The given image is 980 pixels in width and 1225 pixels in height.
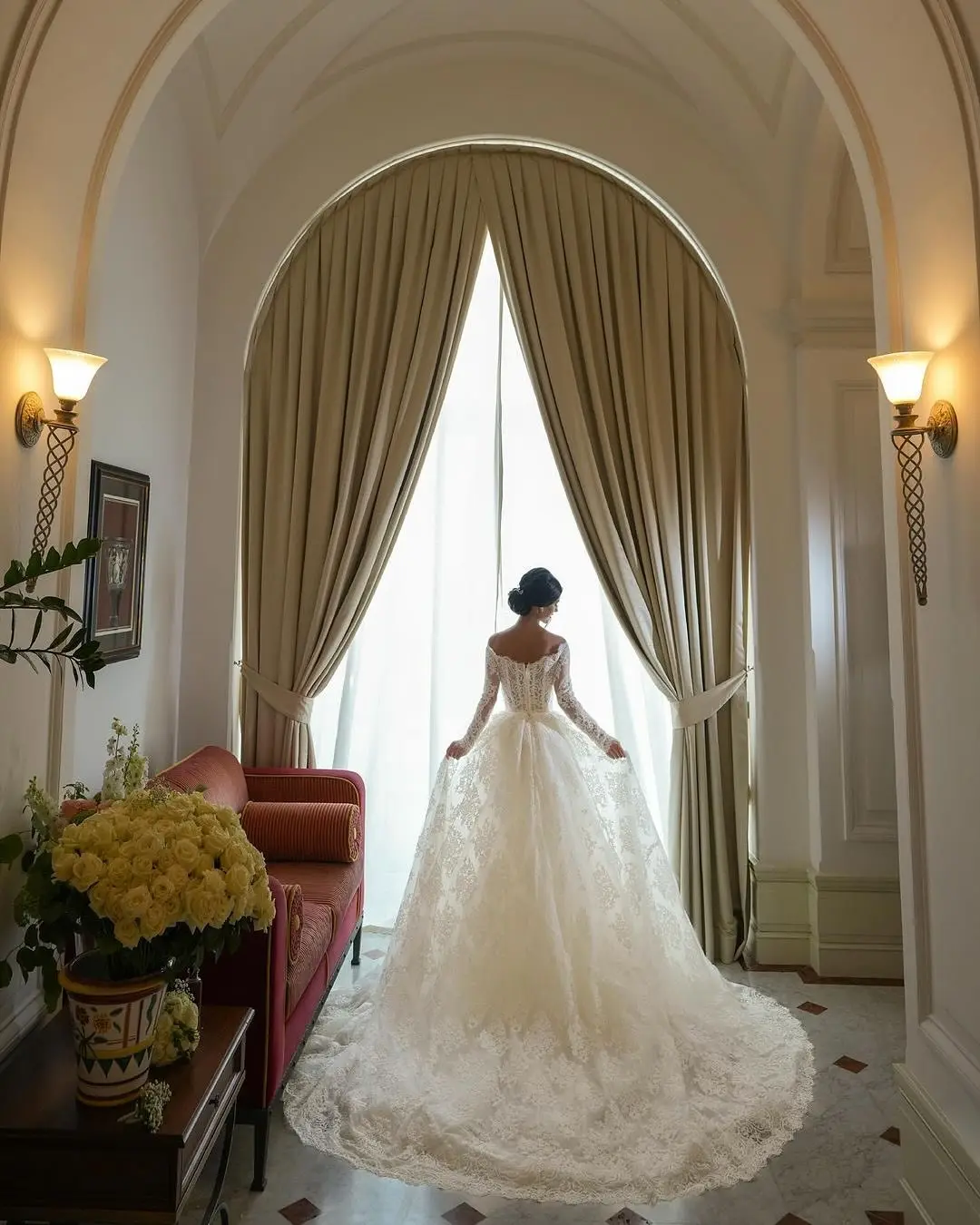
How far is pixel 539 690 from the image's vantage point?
3941 millimetres

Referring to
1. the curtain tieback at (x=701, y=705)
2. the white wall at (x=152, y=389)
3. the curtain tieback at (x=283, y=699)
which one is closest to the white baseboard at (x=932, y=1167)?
the curtain tieback at (x=701, y=705)

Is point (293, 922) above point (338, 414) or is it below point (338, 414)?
below

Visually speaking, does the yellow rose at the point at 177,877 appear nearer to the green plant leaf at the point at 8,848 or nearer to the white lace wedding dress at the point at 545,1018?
the green plant leaf at the point at 8,848

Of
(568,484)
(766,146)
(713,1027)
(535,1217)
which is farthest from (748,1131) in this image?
(766,146)

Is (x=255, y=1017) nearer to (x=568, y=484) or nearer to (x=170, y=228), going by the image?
(x=568, y=484)

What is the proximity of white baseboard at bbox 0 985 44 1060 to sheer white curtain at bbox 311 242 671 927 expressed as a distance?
2.53m

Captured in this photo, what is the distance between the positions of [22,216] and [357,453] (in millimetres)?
2632

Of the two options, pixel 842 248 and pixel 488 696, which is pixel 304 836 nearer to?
pixel 488 696

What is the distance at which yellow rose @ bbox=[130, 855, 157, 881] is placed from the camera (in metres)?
1.92

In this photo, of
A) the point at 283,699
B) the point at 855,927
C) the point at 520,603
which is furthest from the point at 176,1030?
the point at 855,927

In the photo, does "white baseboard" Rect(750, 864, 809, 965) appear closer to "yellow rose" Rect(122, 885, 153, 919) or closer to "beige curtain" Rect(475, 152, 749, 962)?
"beige curtain" Rect(475, 152, 749, 962)

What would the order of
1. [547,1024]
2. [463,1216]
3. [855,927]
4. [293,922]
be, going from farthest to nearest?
[855,927], [547,1024], [293,922], [463,1216]

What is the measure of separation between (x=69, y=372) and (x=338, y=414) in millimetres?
2515

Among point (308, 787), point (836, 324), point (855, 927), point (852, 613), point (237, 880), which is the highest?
point (836, 324)
